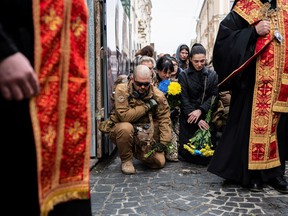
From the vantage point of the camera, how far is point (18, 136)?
58.6 inches

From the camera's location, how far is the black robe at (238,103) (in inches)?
161

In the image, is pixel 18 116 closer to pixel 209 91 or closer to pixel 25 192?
pixel 25 192

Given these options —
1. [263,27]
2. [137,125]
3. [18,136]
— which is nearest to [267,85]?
[263,27]

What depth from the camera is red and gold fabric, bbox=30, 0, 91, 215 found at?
61.6 inches

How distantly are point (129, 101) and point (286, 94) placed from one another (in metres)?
2.08

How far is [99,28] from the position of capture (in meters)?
5.82

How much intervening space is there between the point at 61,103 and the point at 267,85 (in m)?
2.86

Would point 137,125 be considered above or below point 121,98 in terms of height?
below

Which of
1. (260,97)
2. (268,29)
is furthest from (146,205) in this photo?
(268,29)

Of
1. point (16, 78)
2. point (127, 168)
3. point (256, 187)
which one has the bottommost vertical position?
point (127, 168)

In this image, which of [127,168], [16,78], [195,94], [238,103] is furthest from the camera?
[195,94]

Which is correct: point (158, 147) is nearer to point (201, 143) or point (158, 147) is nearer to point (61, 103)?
point (201, 143)

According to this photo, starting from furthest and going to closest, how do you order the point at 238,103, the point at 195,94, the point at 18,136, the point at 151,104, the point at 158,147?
the point at 195,94 → the point at 158,147 → the point at 151,104 → the point at 238,103 → the point at 18,136

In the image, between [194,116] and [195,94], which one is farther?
[195,94]
